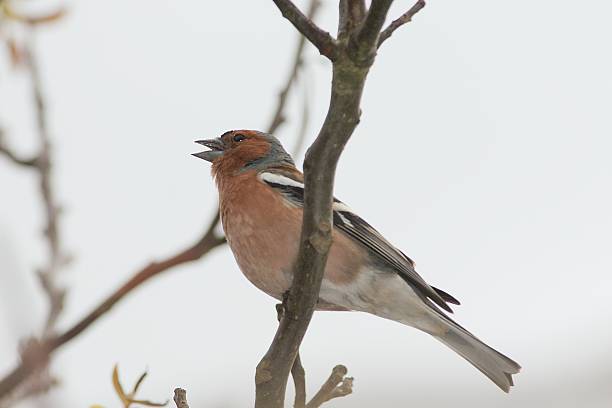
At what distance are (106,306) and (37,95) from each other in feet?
3.31

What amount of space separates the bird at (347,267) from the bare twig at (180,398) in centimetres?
194

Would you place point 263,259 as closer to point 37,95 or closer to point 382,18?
point 37,95

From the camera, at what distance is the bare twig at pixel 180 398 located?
3838 millimetres

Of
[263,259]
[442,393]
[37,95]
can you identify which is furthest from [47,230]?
[442,393]

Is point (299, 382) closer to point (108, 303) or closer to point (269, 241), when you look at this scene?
point (108, 303)

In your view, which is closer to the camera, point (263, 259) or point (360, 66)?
point (360, 66)

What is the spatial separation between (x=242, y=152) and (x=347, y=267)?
163 centimetres

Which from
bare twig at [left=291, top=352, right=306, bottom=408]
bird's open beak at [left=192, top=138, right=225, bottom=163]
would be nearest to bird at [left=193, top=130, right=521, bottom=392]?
bird's open beak at [left=192, top=138, right=225, bottom=163]

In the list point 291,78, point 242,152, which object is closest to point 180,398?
point 291,78

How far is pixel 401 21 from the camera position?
347 cm

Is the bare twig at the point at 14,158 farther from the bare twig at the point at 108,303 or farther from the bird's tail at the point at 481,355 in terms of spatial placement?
the bird's tail at the point at 481,355

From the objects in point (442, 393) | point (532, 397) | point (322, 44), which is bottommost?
point (442, 393)

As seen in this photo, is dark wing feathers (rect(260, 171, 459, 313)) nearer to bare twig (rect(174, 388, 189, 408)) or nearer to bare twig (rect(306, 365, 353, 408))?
bare twig (rect(306, 365, 353, 408))

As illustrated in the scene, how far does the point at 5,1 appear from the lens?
3650 millimetres
